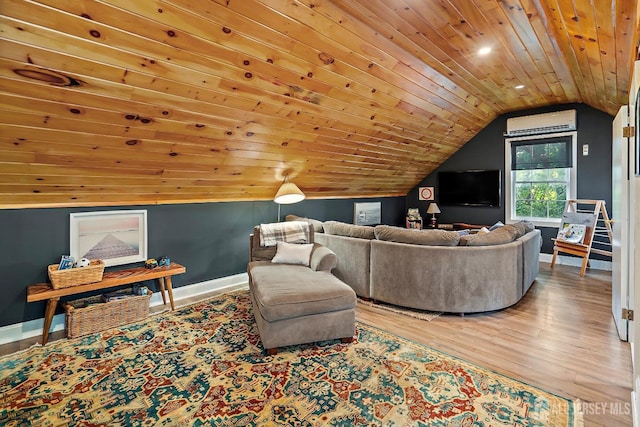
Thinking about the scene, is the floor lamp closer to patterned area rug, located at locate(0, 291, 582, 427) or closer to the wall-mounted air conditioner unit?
patterned area rug, located at locate(0, 291, 582, 427)

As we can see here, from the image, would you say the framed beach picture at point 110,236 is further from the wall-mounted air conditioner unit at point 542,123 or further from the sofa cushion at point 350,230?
the wall-mounted air conditioner unit at point 542,123

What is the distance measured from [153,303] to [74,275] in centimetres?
98

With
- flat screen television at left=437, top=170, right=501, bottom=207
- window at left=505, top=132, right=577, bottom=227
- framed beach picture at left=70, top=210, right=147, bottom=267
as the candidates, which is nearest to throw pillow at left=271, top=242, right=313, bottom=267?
framed beach picture at left=70, top=210, right=147, bottom=267

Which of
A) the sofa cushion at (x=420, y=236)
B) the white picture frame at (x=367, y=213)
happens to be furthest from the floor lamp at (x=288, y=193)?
the white picture frame at (x=367, y=213)

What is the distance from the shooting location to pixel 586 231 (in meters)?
4.64

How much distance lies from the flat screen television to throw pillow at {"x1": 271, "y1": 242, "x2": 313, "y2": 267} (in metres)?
4.17

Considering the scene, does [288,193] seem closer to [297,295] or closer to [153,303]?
[297,295]

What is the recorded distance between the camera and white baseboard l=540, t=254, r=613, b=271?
4945 millimetres

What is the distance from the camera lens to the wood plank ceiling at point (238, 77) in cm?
193

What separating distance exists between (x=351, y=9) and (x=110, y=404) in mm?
3023

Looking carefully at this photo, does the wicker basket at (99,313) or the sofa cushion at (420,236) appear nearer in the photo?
the wicker basket at (99,313)

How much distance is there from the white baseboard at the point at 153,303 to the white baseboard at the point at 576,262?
196 inches

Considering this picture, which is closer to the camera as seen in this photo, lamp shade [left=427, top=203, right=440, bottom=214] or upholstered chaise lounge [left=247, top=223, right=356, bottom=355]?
upholstered chaise lounge [left=247, top=223, right=356, bottom=355]

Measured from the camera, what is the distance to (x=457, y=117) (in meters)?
5.09
